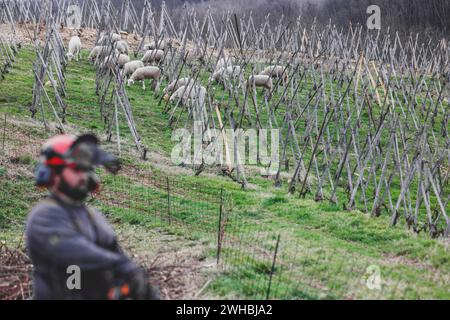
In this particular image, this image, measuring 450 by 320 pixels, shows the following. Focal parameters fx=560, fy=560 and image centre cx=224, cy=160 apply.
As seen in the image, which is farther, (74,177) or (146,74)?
(146,74)

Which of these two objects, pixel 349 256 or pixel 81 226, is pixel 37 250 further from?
pixel 349 256

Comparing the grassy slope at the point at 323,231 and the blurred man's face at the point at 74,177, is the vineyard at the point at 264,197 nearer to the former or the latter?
the grassy slope at the point at 323,231

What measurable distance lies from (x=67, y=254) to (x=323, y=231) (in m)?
5.52

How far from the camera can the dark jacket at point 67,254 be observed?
2.97 meters

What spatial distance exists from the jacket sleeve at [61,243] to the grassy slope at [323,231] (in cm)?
244

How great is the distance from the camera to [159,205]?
8.70 m

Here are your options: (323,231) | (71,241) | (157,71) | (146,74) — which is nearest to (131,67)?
(146,74)

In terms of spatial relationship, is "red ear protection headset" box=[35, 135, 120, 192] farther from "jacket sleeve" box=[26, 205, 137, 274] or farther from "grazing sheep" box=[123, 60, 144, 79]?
"grazing sheep" box=[123, 60, 144, 79]

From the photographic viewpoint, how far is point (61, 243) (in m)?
2.95

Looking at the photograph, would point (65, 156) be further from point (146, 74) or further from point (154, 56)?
point (154, 56)

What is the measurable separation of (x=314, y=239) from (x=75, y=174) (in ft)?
15.2

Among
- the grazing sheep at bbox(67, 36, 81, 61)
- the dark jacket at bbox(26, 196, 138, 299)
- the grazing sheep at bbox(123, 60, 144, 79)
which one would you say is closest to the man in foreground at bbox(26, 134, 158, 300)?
the dark jacket at bbox(26, 196, 138, 299)

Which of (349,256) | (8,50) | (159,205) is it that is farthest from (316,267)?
(8,50)

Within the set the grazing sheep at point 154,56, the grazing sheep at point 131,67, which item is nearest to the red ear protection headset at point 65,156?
the grazing sheep at point 131,67
